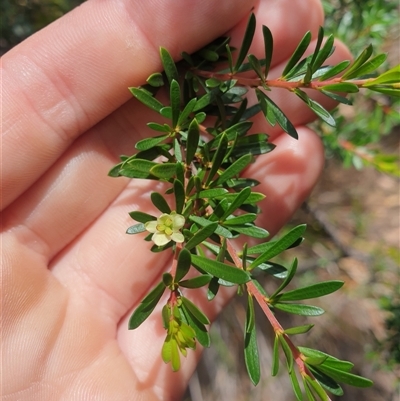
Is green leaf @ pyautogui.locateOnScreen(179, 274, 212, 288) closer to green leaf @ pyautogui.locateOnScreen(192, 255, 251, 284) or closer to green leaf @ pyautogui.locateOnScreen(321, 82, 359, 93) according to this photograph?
green leaf @ pyautogui.locateOnScreen(192, 255, 251, 284)

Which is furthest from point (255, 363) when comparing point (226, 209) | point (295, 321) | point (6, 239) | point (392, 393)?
point (392, 393)

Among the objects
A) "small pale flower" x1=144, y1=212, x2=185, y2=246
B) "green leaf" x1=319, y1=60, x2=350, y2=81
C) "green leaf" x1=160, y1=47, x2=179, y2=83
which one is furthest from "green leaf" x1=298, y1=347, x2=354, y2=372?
"green leaf" x1=160, y1=47, x2=179, y2=83

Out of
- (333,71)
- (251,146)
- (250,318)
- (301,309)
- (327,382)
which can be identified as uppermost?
(333,71)

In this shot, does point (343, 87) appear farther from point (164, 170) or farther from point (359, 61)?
point (164, 170)

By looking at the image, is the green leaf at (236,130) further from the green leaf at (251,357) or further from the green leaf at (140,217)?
the green leaf at (251,357)

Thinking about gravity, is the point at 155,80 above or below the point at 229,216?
above

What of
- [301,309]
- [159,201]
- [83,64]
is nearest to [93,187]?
[83,64]
